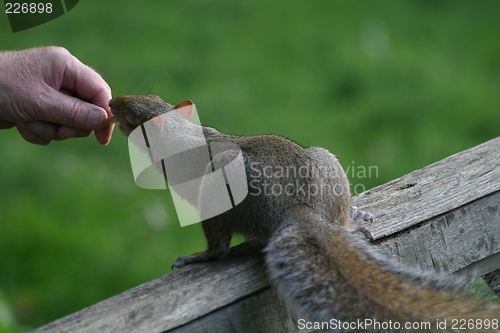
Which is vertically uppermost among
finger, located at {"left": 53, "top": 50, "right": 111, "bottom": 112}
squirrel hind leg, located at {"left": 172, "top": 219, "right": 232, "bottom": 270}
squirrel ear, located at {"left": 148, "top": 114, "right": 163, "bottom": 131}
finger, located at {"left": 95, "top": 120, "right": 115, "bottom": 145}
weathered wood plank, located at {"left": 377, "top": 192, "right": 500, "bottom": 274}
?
finger, located at {"left": 53, "top": 50, "right": 111, "bottom": 112}

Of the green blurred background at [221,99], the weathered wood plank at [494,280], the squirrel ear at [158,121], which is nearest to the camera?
the weathered wood plank at [494,280]

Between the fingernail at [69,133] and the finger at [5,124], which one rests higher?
the finger at [5,124]

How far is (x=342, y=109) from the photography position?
3.16 metres

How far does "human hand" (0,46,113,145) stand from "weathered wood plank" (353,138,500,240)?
0.68 metres

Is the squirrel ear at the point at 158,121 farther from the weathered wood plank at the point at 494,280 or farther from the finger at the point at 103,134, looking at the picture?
the weathered wood plank at the point at 494,280

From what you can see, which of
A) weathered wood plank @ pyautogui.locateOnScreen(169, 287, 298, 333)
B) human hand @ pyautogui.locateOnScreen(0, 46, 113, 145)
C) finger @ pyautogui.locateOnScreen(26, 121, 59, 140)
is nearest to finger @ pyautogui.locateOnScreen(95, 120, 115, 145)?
human hand @ pyautogui.locateOnScreen(0, 46, 113, 145)

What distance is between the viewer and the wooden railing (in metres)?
0.94

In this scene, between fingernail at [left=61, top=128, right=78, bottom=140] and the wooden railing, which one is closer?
the wooden railing

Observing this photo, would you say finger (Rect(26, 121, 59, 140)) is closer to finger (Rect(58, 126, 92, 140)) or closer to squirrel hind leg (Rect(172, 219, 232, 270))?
finger (Rect(58, 126, 92, 140))

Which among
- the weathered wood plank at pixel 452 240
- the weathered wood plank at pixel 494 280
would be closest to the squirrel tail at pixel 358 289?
the weathered wood plank at pixel 452 240

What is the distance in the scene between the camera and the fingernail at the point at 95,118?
152cm

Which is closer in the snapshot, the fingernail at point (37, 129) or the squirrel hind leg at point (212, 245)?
the squirrel hind leg at point (212, 245)

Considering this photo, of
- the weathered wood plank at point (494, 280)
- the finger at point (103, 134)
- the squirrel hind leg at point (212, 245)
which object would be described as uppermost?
the finger at point (103, 134)

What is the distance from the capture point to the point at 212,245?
1.24m
